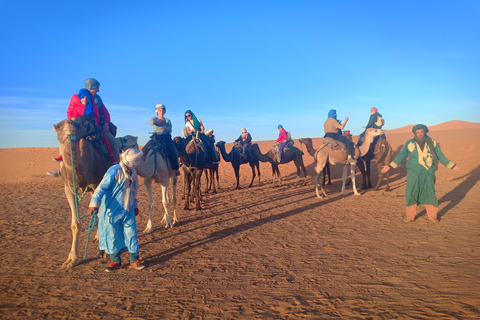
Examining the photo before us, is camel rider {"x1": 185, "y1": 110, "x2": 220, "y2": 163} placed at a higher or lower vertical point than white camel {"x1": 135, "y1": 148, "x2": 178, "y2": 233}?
higher

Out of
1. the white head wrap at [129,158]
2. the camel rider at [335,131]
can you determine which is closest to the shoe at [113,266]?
the white head wrap at [129,158]

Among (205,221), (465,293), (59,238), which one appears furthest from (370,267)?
(59,238)

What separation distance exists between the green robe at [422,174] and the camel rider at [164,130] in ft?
20.7

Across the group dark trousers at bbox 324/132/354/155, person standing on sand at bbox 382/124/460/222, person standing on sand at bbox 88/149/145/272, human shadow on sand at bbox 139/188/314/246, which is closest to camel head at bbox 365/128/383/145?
dark trousers at bbox 324/132/354/155

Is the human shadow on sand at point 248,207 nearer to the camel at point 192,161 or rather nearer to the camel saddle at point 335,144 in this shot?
the camel at point 192,161

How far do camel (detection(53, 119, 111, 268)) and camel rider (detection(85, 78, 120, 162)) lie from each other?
2.14 ft

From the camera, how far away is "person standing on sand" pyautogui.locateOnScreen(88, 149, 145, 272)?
496 cm

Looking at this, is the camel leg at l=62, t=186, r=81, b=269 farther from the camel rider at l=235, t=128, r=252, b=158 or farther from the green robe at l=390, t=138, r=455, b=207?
the camel rider at l=235, t=128, r=252, b=158

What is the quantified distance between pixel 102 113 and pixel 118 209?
240 centimetres

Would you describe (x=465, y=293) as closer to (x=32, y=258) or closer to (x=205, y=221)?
(x=205, y=221)

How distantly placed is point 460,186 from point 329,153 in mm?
5878

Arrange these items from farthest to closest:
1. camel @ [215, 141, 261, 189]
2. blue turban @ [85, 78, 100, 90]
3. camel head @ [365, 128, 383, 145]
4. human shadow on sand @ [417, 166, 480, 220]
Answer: camel @ [215, 141, 261, 189]
camel head @ [365, 128, 383, 145]
human shadow on sand @ [417, 166, 480, 220]
blue turban @ [85, 78, 100, 90]

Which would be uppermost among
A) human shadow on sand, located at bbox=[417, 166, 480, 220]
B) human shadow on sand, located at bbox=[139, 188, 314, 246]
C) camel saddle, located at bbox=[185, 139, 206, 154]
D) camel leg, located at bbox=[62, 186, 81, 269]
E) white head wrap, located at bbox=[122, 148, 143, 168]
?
camel saddle, located at bbox=[185, 139, 206, 154]

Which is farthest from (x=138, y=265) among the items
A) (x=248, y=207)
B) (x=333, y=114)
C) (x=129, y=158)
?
(x=333, y=114)
